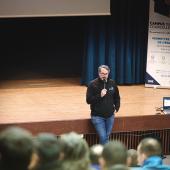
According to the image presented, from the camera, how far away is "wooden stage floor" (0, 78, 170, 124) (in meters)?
7.65

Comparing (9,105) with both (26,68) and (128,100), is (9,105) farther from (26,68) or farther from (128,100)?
(26,68)

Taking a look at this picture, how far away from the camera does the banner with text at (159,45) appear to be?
9547mm

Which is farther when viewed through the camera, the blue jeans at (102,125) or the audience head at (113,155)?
the blue jeans at (102,125)

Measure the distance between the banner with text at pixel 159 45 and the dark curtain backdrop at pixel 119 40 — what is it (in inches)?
17.6

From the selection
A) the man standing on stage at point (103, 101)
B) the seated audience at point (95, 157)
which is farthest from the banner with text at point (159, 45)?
the seated audience at point (95, 157)

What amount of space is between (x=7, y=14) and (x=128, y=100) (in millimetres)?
2654

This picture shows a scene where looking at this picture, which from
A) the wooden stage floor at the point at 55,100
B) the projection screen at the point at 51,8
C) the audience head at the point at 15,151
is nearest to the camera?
the audience head at the point at 15,151


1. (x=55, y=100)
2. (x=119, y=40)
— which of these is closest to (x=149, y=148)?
(x=55, y=100)

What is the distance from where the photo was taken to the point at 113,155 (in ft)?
6.79

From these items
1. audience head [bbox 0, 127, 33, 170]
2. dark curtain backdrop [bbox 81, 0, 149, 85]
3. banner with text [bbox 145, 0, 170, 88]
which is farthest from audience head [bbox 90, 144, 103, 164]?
dark curtain backdrop [bbox 81, 0, 149, 85]

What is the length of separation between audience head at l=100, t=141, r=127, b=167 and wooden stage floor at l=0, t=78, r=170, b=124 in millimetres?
5247

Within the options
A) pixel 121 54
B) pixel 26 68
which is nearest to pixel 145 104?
pixel 121 54

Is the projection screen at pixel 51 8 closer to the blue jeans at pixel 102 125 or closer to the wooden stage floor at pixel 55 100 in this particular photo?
the wooden stage floor at pixel 55 100

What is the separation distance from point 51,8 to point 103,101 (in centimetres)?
297
